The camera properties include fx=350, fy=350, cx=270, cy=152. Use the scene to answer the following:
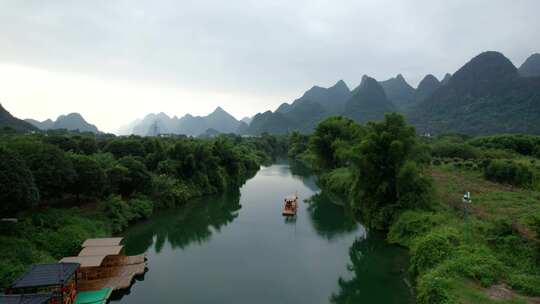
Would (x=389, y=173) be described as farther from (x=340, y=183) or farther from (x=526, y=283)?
(x=340, y=183)

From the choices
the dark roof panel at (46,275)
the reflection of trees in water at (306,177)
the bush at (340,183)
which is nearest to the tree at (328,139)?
the reflection of trees in water at (306,177)

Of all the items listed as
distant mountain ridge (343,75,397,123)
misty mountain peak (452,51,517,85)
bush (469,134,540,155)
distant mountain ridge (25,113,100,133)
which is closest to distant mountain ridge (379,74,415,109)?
distant mountain ridge (343,75,397,123)

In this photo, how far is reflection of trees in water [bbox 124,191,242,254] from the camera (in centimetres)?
1828

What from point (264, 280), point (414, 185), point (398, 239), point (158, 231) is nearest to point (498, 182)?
point (414, 185)

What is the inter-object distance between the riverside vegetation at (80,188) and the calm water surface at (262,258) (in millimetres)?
1689

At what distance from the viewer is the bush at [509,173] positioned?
24.5 meters

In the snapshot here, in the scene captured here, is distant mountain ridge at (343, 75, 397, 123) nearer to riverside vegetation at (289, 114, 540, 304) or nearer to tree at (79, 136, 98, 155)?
riverside vegetation at (289, 114, 540, 304)

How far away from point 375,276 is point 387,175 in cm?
636

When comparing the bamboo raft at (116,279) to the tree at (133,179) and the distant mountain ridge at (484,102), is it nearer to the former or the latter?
the tree at (133,179)

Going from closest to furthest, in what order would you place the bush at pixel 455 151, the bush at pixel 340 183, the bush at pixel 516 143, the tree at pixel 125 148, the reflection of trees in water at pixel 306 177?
the bush at pixel 340 183, the tree at pixel 125 148, the reflection of trees in water at pixel 306 177, the bush at pixel 455 151, the bush at pixel 516 143

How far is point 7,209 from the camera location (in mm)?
12727

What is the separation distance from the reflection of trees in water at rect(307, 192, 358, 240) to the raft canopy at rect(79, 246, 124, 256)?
35.1 feet

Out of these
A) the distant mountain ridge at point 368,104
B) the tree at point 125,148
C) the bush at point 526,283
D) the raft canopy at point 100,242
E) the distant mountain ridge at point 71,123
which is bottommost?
the raft canopy at point 100,242

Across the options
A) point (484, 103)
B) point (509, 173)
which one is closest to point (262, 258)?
point (509, 173)
